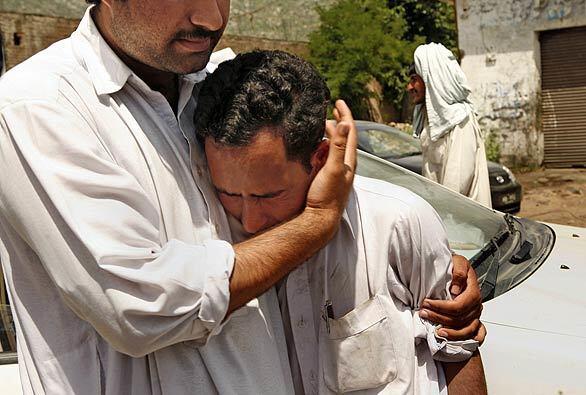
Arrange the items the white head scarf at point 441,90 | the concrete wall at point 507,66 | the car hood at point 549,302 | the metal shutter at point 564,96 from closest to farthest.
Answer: the car hood at point 549,302, the white head scarf at point 441,90, the metal shutter at point 564,96, the concrete wall at point 507,66

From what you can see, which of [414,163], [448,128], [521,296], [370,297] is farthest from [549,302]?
[414,163]

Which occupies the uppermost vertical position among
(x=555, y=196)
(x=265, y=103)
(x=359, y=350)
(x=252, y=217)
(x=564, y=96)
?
(x=265, y=103)

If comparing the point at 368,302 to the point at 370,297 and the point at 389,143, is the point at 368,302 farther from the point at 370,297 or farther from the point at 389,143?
the point at 389,143

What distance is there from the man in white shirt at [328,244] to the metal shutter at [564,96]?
1172cm

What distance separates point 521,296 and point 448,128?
332 cm

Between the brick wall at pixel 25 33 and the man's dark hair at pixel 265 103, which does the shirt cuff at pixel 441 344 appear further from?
the brick wall at pixel 25 33

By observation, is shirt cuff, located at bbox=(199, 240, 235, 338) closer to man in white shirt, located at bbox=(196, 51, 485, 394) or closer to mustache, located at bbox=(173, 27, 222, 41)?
man in white shirt, located at bbox=(196, 51, 485, 394)

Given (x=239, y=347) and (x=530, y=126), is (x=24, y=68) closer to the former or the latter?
(x=239, y=347)

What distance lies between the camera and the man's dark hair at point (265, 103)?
148 cm

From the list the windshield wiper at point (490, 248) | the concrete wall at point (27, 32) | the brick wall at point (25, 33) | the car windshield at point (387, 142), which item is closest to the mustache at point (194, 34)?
the windshield wiper at point (490, 248)

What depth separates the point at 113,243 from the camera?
1222mm

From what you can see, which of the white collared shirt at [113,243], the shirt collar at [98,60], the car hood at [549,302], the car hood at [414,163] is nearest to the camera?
the white collared shirt at [113,243]

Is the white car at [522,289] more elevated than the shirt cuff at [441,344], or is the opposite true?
the shirt cuff at [441,344]

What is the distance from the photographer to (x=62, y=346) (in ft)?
4.52
